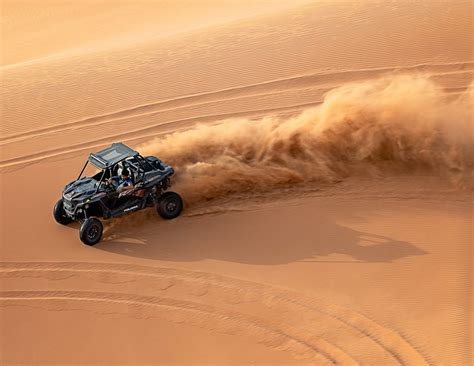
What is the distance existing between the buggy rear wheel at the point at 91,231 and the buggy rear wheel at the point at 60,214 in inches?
29.1

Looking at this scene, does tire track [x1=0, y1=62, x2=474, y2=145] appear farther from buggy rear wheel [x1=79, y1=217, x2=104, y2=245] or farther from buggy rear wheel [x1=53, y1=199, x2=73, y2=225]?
buggy rear wheel [x1=79, y1=217, x2=104, y2=245]

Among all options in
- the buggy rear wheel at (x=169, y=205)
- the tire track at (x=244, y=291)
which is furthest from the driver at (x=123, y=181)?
the tire track at (x=244, y=291)

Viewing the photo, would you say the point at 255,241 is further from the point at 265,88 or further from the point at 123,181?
the point at 265,88

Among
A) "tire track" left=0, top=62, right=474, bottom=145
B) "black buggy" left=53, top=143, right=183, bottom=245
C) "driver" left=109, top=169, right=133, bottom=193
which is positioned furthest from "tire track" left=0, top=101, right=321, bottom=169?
"driver" left=109, top=169, right=133, bottom=193

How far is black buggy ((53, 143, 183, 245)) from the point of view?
12.4m

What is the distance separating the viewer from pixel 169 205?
12.9 m

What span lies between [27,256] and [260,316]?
457cm

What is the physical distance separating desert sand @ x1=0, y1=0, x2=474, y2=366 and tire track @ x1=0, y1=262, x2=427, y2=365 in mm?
32

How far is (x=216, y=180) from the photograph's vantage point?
13531 millimetres

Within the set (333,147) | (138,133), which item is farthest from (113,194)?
(333,147)

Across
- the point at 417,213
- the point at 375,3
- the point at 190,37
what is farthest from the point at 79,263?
the point at 375,3

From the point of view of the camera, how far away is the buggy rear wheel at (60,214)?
13039mm

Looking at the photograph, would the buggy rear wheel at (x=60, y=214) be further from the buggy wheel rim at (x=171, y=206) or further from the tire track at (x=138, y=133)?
the tire track at (x=138, y=133)

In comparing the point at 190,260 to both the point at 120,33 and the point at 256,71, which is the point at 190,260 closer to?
the point at 256,71
